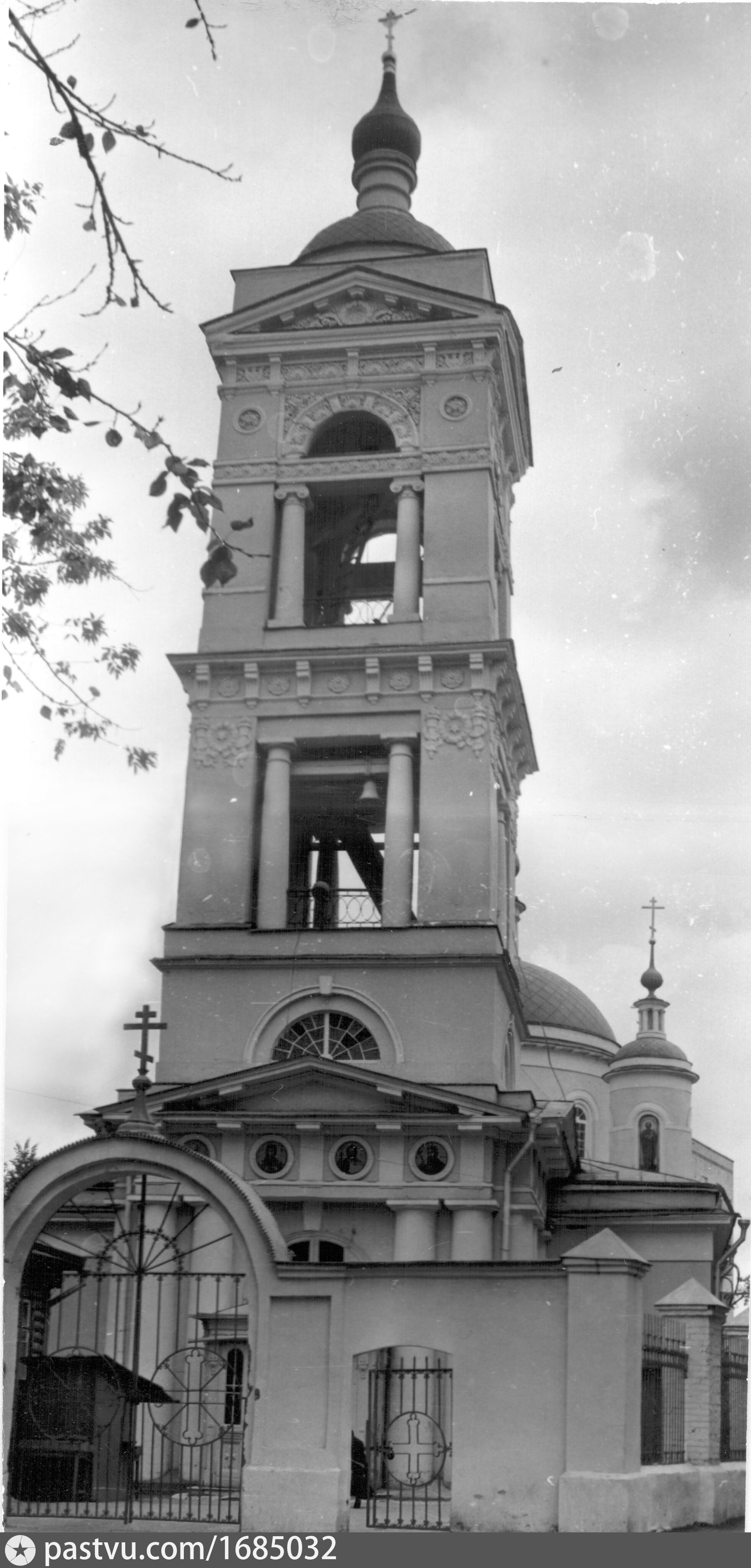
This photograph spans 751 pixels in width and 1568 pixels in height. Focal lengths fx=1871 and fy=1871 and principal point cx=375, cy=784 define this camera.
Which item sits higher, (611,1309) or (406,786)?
(406,786)

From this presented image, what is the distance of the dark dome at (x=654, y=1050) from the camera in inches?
1265

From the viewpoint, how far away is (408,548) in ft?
76.1

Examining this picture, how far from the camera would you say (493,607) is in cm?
2284

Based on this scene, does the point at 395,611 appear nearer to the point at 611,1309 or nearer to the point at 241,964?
the point at 241,964

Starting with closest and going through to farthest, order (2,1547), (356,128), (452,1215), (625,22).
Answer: (2,1547) < (625,22) < (356,128) < (452,1215)

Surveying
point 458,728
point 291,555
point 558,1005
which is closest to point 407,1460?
point 458,728

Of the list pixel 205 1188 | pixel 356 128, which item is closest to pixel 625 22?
pixel 356 128

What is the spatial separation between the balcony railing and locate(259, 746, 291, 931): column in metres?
0.22

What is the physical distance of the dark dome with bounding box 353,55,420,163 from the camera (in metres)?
17.2

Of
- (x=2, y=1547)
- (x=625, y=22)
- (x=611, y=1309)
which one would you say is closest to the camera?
(x=2, y=1547)

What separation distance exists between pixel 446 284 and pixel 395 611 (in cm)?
408

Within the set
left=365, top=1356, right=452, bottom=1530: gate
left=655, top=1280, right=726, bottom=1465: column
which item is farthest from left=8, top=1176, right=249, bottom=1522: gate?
left=655, top=1280, right=726, bottom=1465: column

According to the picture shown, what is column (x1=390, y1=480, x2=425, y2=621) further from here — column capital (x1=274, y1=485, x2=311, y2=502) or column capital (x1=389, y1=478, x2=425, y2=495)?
column capital (x1=274, y1=485, x2=311, y2=502)

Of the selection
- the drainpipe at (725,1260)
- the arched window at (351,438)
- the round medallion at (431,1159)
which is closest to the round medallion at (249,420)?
the arched window at (351,438)
